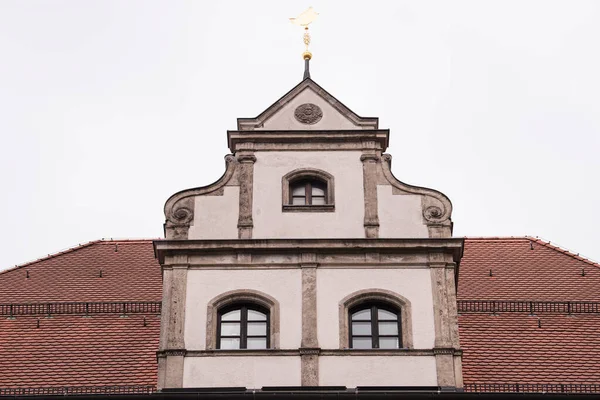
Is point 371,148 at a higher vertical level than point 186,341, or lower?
higher

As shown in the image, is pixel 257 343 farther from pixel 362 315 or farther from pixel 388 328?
pixel 388 328

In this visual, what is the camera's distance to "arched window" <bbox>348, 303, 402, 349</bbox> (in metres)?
23.9

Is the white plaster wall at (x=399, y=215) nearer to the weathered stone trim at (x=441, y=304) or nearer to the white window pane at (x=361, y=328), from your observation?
the weathered stone trim at (x=441, y=304)

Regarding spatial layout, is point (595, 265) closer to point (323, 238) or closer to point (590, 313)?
point (590, 313)

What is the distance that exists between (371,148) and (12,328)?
7008mm

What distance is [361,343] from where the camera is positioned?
2392cm

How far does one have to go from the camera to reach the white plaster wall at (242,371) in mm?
23422

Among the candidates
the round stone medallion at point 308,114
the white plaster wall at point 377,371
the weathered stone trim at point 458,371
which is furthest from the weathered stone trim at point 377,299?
the round stone medallion at point 308,114

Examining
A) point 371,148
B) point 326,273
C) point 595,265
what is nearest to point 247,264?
point 326,273

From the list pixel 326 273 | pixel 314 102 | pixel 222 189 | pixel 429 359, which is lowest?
pixel 429 359

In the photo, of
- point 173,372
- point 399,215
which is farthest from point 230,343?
point 399,215

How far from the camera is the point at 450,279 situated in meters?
24.5

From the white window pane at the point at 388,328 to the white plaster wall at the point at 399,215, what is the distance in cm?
149

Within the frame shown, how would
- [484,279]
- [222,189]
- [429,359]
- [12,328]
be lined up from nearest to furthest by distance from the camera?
[429,359] < [222,189] < [12,328] < [484,279]
